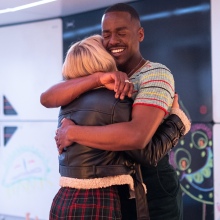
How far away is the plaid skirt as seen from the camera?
4.35 feet

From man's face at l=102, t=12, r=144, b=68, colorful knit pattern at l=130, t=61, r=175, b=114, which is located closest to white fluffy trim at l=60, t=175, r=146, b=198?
colorful knit pattern at l=130, t=61, r=175, b=114

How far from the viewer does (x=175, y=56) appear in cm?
297

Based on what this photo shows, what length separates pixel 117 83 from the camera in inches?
53.6

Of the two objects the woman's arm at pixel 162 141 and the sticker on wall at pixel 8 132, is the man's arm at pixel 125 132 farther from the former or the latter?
the sticker on wall at pixel 8 132

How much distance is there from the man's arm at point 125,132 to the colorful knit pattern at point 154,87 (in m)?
0.03

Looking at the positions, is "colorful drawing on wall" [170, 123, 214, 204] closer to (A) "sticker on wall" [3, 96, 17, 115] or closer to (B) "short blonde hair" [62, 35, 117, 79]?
(B) "short blonde hair" [62, 35, 117, 79]

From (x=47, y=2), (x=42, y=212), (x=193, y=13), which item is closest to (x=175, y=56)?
(x=193, y=13)

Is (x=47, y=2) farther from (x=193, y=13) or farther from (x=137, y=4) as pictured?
(x=193, y=13)

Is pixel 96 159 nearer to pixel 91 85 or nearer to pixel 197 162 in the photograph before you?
pixel 91 85

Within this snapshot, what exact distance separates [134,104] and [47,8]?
2.20 metres

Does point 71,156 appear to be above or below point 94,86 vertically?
below

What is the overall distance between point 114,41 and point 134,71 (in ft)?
0.50

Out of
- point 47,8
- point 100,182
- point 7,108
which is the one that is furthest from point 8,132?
point 100,182

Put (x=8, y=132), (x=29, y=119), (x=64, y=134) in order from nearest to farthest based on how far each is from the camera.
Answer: (x=64, y=134)
(x=29, y=119)
(x=8, y=132)
